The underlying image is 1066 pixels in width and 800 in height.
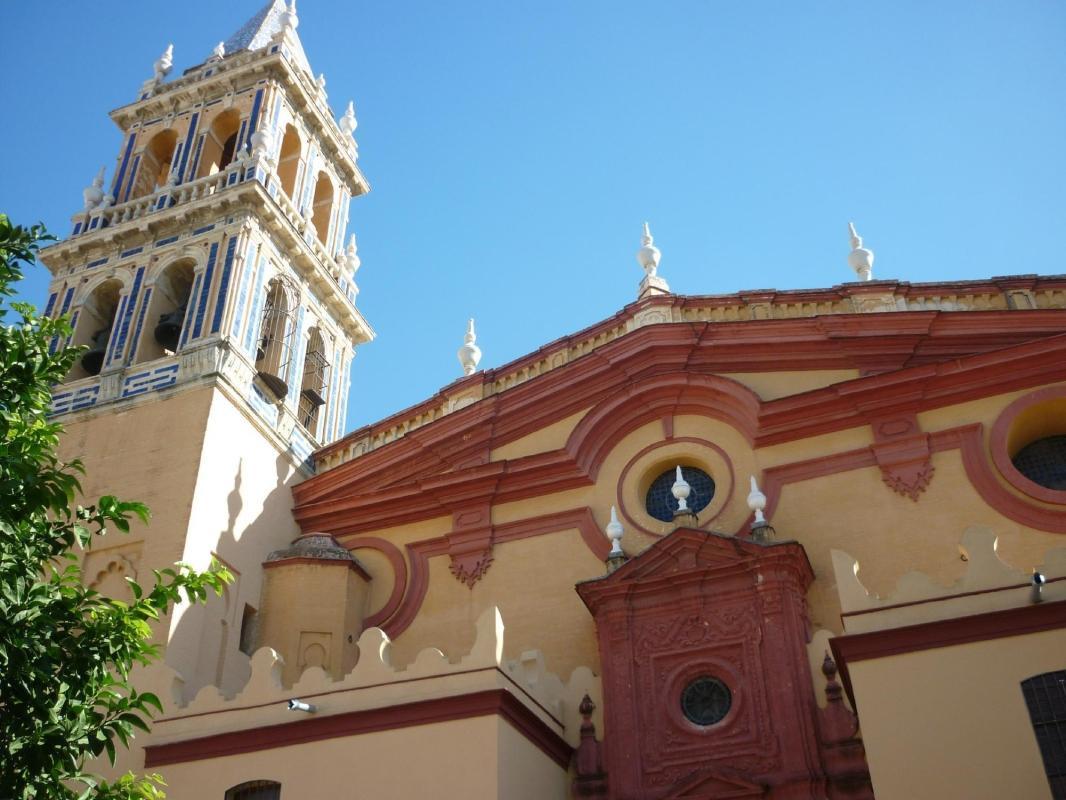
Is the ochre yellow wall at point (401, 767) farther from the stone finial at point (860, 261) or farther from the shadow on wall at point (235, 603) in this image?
the stone finial at point (860, 261)

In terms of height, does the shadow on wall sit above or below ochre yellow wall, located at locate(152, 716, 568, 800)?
above

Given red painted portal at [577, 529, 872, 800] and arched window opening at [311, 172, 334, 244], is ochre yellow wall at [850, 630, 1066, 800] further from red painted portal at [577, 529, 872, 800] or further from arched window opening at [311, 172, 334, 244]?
arched window opening at [311, 172, 334, 244]

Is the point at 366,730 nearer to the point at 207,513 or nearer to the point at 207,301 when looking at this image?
the point at 207,513

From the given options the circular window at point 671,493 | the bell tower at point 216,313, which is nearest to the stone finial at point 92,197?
the bell tower at point 216,313

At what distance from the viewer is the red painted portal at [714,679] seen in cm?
1240

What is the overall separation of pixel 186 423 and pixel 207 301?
2.87 metres

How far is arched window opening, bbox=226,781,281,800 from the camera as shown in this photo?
40.7ft

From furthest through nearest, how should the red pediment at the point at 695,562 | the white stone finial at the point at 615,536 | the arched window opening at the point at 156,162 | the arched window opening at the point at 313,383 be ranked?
the arched window opening at the point at 156,162 → the arched window opening at the point at 313,383 → the white stone finial at the point at 615,536 → the red pediment at the point at 695,562

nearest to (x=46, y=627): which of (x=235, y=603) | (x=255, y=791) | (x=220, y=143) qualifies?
(x=255, y=791)

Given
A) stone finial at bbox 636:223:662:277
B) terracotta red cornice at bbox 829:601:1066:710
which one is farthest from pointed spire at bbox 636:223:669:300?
terracotta red cornice at bbox 829:601:1066:710

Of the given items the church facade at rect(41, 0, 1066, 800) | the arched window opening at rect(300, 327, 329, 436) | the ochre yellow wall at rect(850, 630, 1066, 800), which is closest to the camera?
the ochre yellow wall at rect(850, 630, 1066, 800)

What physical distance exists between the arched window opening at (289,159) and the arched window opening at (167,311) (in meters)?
3.40

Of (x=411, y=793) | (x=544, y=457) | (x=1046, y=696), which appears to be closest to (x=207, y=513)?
(x=544, y=457)

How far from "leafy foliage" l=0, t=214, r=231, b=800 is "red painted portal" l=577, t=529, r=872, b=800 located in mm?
5933
